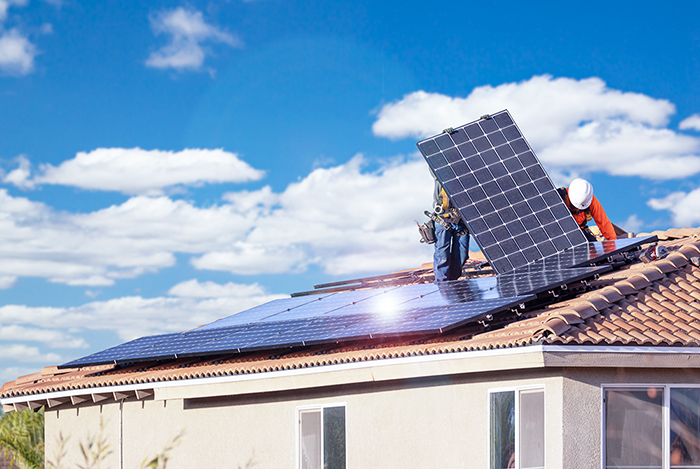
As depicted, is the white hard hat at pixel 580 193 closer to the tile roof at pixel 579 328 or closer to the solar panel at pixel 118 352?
the tile roof at pixel 579 328

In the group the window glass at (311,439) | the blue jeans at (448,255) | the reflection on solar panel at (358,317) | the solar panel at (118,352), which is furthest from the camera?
the blue jeans at (448,255)

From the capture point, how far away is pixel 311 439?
1361 cm

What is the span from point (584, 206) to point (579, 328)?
17.7 feet

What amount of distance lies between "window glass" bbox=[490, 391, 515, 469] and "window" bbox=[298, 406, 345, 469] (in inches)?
103

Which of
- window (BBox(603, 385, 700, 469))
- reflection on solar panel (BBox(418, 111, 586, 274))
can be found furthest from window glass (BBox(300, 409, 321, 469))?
window (BBox(603, 385, 700, 469))

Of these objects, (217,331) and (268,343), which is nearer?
(268,343)

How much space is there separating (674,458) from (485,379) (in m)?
2.63

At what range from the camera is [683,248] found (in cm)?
1473

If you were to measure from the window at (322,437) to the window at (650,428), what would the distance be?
4.09m

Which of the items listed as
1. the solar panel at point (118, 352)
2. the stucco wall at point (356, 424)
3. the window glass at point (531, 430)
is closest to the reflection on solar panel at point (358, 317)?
the solar panel at point (118, 352)

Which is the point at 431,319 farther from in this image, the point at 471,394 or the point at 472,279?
the point at 472,279

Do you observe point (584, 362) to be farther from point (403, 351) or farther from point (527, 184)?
point (527, 184)

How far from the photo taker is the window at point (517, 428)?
1133 centimetres

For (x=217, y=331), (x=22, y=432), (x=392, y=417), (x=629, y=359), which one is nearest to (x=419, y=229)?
(x=217, y=331)
